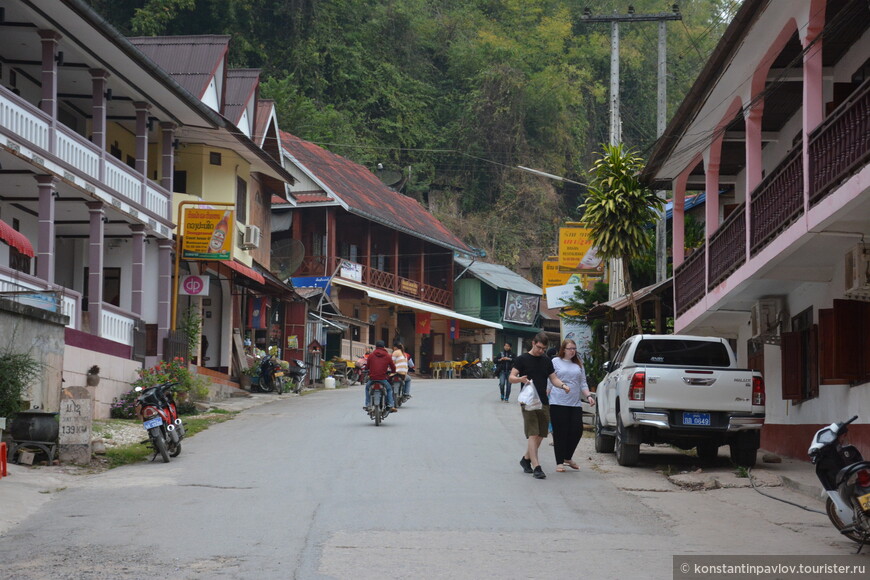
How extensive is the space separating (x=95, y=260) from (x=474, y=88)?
42.5m

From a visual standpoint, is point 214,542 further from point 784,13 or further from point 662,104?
point 662,104

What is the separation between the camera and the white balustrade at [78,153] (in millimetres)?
22062

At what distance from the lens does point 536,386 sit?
570 inches

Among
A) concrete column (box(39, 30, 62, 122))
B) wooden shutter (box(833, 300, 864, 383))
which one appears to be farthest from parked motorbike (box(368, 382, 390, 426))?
wooden shutter (box(833, 300, 864, 383))

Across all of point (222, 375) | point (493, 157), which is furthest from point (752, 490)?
point (493, 157)

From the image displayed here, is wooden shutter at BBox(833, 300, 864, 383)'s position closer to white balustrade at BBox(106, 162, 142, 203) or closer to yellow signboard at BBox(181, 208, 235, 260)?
white balustrade at BBox(106, 162, 142, 203)

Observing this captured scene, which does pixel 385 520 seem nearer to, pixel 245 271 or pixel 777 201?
pixel 777 201

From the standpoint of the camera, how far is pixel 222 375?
30.7 m

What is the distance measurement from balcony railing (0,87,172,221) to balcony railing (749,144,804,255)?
499 inches

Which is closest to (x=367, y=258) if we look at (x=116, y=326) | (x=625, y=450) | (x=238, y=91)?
(x=238, y=91)

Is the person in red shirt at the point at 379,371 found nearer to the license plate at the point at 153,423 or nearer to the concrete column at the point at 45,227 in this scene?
the license plate at the point at 153,423

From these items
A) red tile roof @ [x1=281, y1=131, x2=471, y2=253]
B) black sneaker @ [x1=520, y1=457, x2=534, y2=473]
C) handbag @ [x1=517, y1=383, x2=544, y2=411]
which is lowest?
black sneaker @ [x1=520, y1=457, x2=534, y2=473]

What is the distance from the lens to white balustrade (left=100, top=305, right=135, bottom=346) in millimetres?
23641

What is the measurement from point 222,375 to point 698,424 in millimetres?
18185
